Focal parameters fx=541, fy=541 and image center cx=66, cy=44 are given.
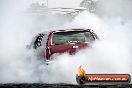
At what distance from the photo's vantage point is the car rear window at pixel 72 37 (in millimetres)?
14836

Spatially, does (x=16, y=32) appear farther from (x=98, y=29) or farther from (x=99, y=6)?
(x=99, y=6)

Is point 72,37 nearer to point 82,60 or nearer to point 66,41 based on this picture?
point 66,41

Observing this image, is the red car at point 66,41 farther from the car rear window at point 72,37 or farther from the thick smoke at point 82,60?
the thick smoke at point 82,60

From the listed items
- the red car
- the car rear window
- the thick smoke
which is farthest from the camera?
the car rear window

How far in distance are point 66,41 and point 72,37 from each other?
0.25 m

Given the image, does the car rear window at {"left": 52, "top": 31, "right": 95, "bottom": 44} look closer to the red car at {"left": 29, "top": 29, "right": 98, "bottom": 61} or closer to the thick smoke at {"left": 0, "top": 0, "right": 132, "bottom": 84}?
the red car at {"left": 29, "top": 29, "right": 98, "bottom": 61}

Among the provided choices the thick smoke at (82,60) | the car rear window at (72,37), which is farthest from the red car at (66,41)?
the thick smoke at (82,60)

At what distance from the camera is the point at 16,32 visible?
24922 millimetres

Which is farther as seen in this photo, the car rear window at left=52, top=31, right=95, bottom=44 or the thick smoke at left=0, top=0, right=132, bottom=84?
the car rear window at left=52, top=31, right=95, bottom=44

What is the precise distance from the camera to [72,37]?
589 inches

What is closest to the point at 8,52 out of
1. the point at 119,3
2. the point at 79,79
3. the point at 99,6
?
the point at 79,79

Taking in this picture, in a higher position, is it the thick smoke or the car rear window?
the car rear window

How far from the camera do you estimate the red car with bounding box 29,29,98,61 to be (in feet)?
47.3

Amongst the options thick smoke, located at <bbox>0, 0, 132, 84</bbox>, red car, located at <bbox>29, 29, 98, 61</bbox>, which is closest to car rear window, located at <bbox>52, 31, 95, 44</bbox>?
red car, located at <bbox>29, 29, 98, 61</bbox>
